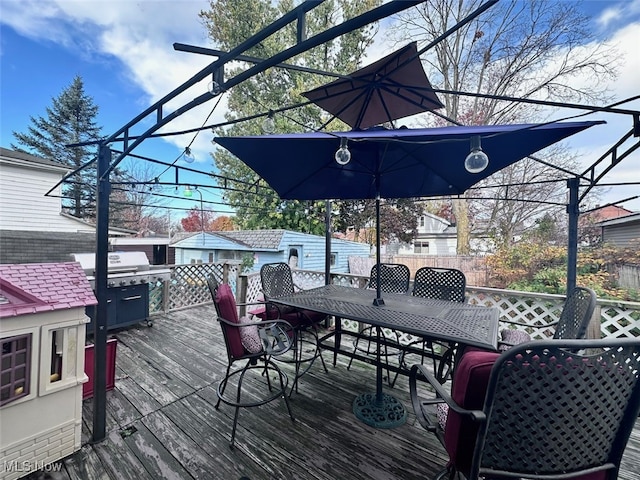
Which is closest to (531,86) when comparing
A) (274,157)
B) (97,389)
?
(274,157)

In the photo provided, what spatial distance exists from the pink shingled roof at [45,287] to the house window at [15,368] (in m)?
0.19

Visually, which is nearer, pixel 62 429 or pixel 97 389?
pixel 62 429

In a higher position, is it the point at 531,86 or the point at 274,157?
the point at 531,86

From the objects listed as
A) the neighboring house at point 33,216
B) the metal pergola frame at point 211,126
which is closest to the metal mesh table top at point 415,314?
the metal pergola frame at point 211,126

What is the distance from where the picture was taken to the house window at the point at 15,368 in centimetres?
162

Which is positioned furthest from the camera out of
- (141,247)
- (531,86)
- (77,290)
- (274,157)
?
(141,247)

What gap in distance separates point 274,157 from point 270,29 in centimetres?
160

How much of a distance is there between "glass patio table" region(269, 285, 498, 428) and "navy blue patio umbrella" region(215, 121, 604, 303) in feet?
1.13

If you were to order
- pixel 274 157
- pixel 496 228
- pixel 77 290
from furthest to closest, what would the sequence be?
pixel 496 228, pixel 274 157, pixel 77 290

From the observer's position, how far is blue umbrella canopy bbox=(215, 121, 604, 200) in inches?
76.0

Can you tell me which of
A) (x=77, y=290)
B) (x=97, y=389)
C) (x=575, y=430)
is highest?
(x=77, y=290)

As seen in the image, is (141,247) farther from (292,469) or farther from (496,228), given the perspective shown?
(496,228)

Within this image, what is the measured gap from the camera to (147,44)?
4.43 meters

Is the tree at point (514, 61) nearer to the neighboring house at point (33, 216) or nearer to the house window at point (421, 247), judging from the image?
the house window at point (421, 247)
